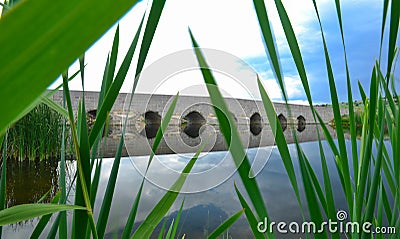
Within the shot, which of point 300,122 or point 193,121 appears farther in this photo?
point 300,122

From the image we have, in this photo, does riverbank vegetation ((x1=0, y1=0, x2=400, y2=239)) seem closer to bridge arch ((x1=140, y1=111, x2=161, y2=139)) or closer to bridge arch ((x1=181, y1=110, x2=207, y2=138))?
bridge arch ((x1=140, y1=111, x2=161, y2=139))

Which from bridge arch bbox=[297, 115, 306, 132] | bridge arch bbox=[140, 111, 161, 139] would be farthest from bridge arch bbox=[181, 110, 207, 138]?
bridge arch bbox=[297, 115, 306, 132]

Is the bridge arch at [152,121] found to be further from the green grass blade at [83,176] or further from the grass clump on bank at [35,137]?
Answer: the green grass blade at [83,176]

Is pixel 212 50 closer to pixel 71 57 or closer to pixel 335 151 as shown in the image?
pixel 335 151

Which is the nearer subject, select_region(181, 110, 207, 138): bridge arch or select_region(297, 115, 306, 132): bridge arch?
select_region(181, 110, 207, 138): bridge arch

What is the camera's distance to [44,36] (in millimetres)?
36

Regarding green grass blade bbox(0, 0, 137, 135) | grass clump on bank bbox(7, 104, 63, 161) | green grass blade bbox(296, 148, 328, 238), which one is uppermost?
grass clump on bank bbox(7, 104, 63, 161)

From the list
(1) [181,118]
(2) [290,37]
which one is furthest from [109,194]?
(1) [181,118]

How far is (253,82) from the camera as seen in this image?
0.31 m

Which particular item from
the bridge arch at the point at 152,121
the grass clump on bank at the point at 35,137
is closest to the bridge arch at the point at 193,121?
the bridge arch at the point at 152,121

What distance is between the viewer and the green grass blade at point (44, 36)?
4cm

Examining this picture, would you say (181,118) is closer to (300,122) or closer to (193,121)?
(193,121)

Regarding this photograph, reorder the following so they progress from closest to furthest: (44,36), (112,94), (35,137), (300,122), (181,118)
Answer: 1. (44,36)
2. (112,94)
3. (35,137)
4. (181,118)
5. (300,122)

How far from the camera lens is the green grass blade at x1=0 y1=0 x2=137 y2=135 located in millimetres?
36
